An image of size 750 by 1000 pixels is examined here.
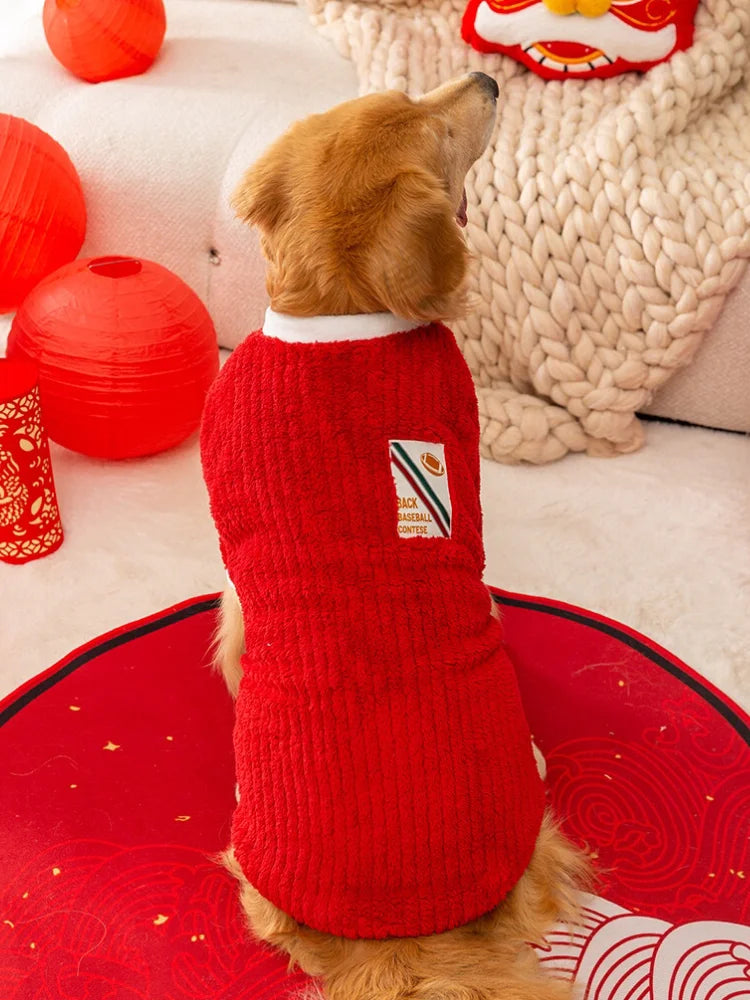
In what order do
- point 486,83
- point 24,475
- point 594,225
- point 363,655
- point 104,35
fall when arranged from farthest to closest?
1. point 104,35
2. point 594,225
3. point 24,475
4. point 486,83
5. point 363,655

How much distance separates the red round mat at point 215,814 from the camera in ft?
3.17

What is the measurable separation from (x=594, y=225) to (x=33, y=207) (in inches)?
33.7

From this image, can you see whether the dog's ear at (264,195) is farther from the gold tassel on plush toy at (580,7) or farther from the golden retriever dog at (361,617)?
the gold tassel on plush toy at (580,7)

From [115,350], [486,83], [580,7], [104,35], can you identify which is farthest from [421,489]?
[104,35]

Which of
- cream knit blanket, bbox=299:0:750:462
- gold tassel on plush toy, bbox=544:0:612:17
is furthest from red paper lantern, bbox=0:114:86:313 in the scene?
gold tassel on plush toy, bbox=544:0:612:17

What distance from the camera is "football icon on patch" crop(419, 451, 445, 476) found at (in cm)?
89

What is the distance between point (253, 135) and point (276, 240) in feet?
2.80

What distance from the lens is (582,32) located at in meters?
1.55

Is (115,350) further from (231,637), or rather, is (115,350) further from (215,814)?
(215,814)

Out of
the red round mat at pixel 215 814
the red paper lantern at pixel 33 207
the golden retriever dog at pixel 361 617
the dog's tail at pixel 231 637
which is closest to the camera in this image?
the golden retriever dog at pixel 361 617

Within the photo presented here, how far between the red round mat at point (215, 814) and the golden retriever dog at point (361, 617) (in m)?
0.10

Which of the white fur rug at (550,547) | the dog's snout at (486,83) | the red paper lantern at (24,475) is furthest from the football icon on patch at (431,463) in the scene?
the red paper lantern at (24,475)

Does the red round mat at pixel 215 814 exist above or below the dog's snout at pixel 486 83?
below

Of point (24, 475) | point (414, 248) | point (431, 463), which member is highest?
point (414, 248)
